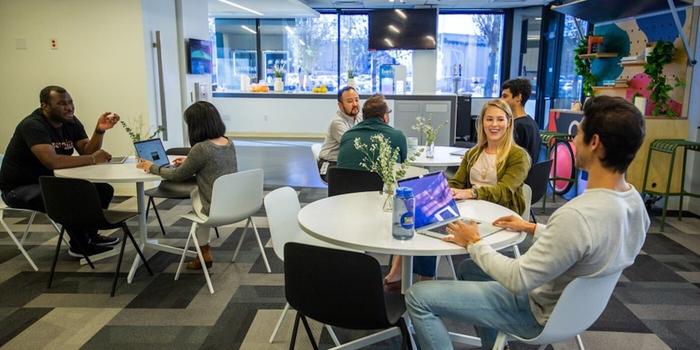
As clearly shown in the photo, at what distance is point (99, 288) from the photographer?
318 centimetres

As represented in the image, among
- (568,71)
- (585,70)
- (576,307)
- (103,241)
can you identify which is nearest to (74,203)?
(103,241)

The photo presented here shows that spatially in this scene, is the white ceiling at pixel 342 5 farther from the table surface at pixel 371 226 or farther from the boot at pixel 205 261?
the table surface at pixel 371 226

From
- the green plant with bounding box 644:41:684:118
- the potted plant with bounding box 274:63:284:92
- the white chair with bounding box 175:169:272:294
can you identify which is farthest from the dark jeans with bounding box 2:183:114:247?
the potted plant with bounding box 274:63:284:92

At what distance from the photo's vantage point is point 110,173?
3.21m

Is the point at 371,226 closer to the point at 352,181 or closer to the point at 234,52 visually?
the point at 352,181

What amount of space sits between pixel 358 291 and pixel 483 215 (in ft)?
2.83

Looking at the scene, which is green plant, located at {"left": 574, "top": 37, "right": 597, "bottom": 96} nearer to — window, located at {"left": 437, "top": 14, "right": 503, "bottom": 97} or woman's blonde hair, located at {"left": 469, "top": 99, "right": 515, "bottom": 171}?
woman's blonde hair, located at {"left": 469, "top": 99, "right": 515, "bottom": 171}

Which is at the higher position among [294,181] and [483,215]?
[483,215]

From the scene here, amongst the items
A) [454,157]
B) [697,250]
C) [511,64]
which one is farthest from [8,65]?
[511,64]

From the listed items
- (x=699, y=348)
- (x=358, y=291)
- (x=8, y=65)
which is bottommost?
(x=699, y=348)

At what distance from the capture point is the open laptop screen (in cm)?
200

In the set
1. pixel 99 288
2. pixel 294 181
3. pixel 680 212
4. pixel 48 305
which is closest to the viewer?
pixel 48 305

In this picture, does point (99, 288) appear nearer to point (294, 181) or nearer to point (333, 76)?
A: point (294, 181)

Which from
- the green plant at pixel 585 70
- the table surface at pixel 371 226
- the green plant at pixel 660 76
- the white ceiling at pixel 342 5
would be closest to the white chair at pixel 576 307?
the table surface at pixel 371 226
